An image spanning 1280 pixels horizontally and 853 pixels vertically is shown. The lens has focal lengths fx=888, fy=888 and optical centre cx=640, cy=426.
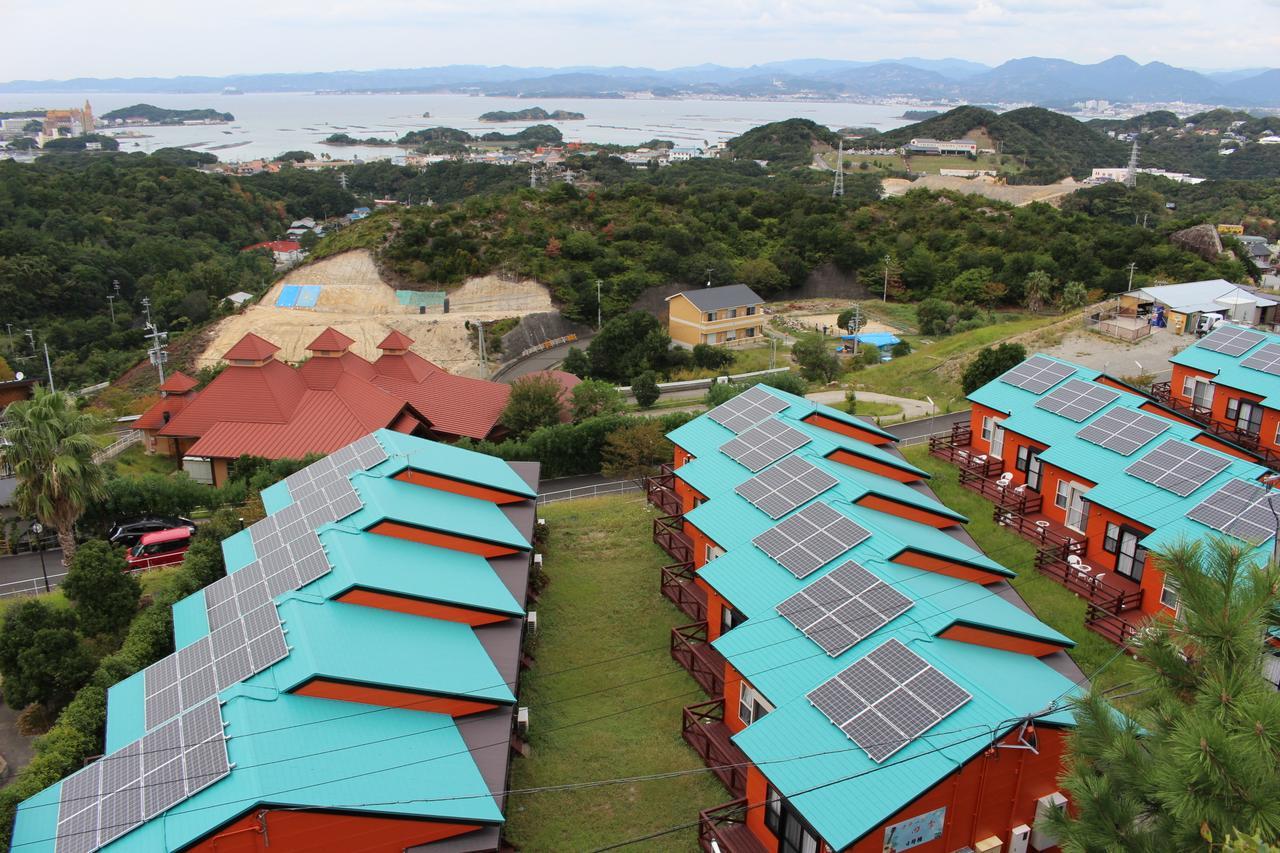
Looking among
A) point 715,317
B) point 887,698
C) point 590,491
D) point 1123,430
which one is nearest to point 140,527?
point 590,491

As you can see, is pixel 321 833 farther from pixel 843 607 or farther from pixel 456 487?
pixel 456 487

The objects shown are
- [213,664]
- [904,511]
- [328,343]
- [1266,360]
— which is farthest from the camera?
[328,343]

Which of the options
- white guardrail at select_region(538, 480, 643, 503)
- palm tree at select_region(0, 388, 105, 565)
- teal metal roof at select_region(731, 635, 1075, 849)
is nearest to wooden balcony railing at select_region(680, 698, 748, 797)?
teal metal roof at select_region(731, 635, 1075, 849)

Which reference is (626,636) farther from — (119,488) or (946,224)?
(946,224)

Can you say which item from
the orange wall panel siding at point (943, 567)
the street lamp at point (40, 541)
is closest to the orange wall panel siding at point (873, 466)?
the orange wall panel siding at point (943, 567)

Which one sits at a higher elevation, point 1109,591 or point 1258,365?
point 1258,365

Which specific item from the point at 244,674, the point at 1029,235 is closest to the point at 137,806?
the point at 244,674
